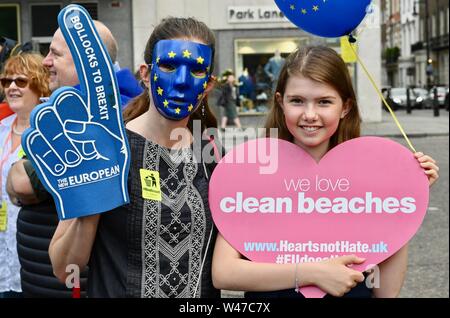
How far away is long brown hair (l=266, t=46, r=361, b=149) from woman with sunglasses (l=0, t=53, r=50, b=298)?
123cm

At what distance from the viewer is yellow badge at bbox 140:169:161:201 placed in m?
1.99

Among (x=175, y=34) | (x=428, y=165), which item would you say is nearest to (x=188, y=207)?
(x=175, y=34)

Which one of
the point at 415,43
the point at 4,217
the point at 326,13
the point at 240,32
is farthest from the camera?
the point at 415,43

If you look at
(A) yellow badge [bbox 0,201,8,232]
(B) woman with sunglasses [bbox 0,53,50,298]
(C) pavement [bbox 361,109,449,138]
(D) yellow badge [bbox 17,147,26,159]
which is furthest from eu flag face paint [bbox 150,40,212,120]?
(C) pavement [bbox 361,109,449,138]

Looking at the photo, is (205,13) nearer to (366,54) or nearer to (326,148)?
(366,54)

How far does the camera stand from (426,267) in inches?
234

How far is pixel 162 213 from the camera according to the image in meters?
1.99

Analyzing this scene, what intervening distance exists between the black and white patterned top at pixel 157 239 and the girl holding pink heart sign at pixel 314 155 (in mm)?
67

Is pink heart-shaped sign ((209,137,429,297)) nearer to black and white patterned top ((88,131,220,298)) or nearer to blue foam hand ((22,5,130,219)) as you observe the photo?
black and white patterned top ((88,131,220,298))

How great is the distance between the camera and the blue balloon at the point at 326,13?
2.13 m

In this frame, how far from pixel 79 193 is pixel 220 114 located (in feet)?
57.0

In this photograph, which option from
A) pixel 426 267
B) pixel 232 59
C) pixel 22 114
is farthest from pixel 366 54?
pixel 22 114

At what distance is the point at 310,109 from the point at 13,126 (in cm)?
163

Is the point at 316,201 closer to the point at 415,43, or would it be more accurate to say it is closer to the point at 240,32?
the point at 240,32
